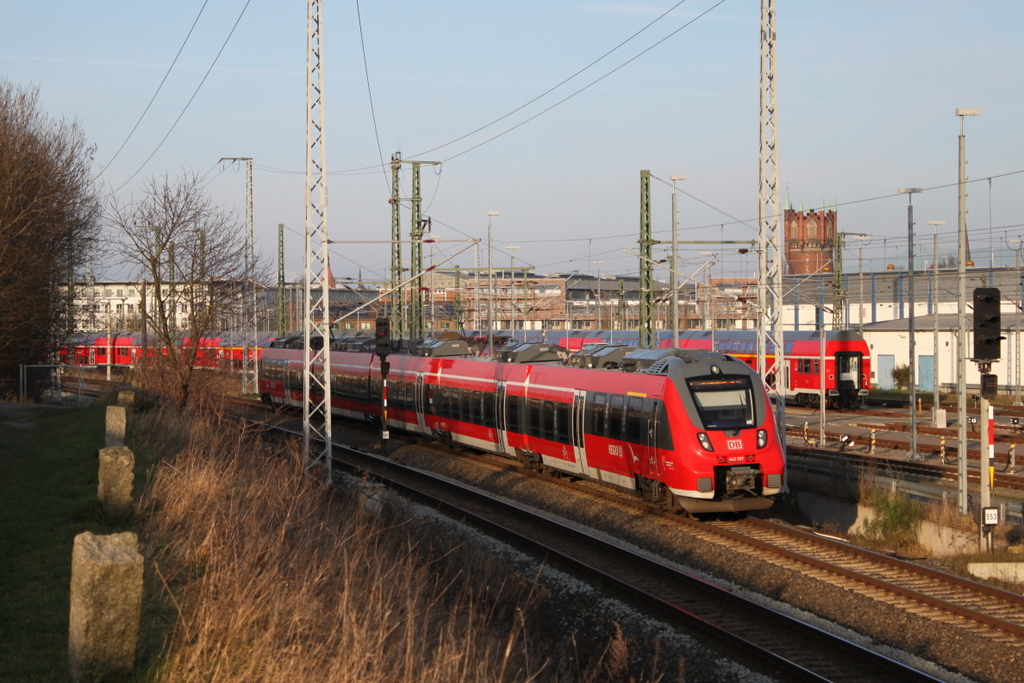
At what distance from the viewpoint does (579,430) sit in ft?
61.9

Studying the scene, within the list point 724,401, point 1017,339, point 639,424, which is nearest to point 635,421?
point 639,424

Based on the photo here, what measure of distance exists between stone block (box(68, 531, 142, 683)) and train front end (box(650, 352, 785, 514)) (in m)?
10.7

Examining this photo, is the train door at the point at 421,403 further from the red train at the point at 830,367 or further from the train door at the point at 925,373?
the train door at the point at 925,373

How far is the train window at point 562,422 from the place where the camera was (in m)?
19.5

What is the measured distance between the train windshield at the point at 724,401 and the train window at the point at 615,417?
1.93 meters

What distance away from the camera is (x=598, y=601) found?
37.9 ft

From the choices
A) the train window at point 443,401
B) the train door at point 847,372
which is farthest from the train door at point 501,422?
the train door at point 847,372

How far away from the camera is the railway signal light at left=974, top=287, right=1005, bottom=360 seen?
16656 mm

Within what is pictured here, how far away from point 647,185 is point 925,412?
648 inches

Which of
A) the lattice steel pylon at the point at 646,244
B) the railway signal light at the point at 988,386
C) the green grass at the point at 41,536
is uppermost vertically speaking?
the lattice steel pylon at the point at 646,244

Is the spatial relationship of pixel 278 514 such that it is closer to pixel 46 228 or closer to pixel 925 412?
pixel 46 228

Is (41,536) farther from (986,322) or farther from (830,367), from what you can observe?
(830,367)

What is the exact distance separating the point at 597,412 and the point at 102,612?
1319 cm

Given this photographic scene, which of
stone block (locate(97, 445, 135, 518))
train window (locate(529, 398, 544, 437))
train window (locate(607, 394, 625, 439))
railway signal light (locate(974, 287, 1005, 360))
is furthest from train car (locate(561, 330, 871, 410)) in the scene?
stone block (locate(97, 445, 135, 518))
